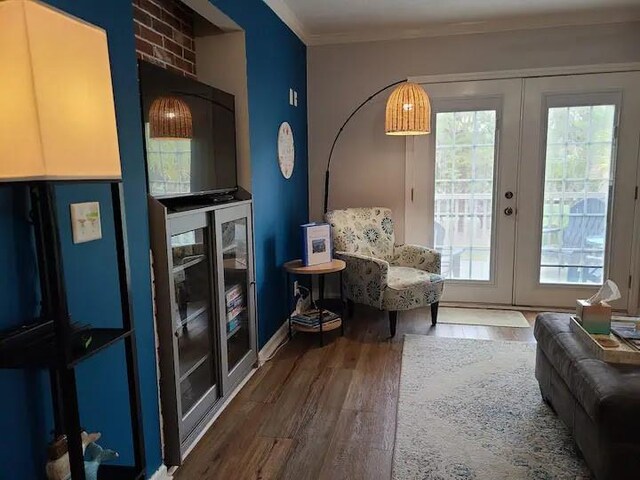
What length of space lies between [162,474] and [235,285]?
109cm

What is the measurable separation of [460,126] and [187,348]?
9.87 feet

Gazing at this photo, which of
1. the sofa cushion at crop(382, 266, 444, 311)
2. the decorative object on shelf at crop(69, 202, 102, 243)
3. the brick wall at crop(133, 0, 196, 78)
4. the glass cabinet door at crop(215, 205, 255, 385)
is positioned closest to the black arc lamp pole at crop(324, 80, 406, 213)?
the sofa cushion at crop(382, 266, 444, 311)

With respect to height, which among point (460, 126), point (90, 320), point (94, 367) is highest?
point (460, 126)

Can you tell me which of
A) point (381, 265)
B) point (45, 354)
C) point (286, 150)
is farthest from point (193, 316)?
point (286, 150)

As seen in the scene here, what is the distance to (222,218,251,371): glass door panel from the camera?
2.62m

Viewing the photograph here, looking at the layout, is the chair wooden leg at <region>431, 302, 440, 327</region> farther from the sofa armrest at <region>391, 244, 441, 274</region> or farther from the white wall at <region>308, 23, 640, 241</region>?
the white wall at <region>308, 23, 640, 241</region>

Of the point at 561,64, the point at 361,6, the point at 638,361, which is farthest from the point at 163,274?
the point at 561,64

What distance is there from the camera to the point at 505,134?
13.2ft

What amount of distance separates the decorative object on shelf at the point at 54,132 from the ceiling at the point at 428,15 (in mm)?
2346

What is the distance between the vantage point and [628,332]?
213 cm

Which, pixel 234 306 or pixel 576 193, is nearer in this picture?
pixel 234 306

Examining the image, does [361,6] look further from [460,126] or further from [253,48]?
[460,126]

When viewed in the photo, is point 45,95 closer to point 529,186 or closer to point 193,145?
point 193,145

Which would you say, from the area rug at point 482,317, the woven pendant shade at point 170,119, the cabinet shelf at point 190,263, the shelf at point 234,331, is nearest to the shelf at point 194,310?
the cabinet shelf at point 190,263
